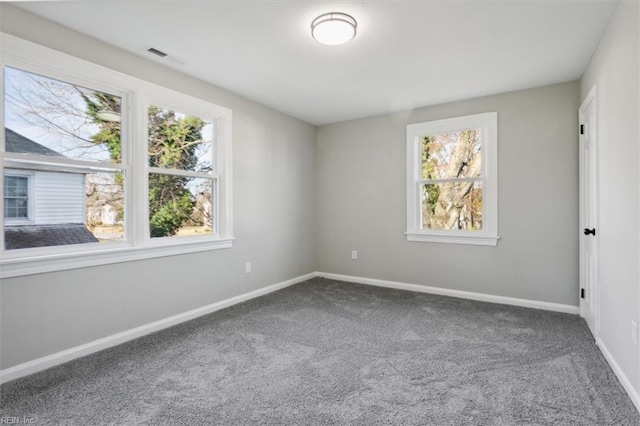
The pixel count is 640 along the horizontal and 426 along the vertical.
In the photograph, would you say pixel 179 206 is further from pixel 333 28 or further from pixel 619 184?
pixel 619 184

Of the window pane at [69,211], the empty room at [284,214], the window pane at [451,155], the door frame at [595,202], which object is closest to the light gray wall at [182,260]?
the empty room at [284,214]

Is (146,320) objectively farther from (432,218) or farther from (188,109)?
(432,218)

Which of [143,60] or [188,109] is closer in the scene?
[143,60]

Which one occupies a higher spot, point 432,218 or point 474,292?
point 432,218

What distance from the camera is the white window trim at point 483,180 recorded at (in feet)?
12.6

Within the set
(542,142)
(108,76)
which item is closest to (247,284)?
(108,76)

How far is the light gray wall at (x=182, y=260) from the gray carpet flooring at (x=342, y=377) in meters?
0.26

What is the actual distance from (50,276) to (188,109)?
1.94 m

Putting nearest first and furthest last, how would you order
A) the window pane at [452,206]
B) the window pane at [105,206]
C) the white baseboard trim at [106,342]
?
the white baseboard trim at [106,342] < the window pane at [105,206] < the window pane at [452,206]

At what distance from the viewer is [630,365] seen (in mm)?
1962

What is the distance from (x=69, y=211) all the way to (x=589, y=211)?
457 cm

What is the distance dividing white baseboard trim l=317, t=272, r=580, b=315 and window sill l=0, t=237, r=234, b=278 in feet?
7.66

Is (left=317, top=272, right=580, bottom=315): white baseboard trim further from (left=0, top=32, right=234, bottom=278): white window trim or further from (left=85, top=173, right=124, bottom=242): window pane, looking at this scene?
(left=85, top=173, right=124, bottom=242): window pane

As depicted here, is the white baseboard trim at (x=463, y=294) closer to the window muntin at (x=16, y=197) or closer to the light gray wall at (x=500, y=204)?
the light gray wall at (x=500, y=204)
